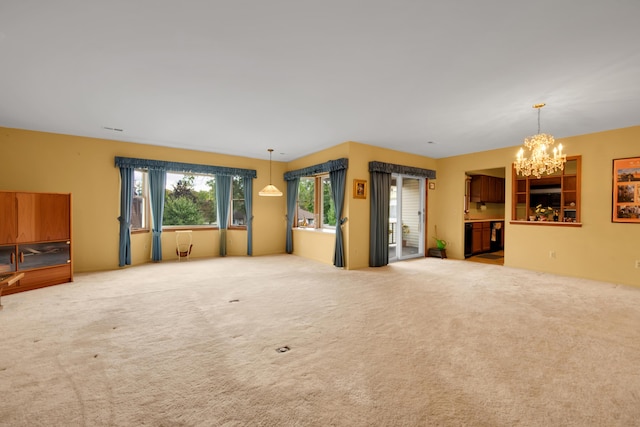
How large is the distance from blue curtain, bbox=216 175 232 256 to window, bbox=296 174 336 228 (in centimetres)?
185

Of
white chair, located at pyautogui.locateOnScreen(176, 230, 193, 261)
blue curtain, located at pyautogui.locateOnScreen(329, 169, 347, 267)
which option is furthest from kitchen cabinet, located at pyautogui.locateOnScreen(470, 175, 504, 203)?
white chair, located at pyautogui.locateOnScreen(176, 230, 193, 261)

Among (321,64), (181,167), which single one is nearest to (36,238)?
(181,167)

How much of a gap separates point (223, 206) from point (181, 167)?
1311mm

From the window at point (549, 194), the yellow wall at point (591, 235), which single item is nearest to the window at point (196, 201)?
the yellow wall at point (591, 235)

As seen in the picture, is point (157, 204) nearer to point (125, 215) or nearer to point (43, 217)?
point (125, 215)

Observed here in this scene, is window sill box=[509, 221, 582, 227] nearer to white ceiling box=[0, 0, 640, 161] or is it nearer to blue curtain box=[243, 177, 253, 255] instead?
white ceiling box=[0, 0, 640, 161]

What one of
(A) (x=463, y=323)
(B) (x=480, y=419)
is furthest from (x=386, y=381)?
(A) (x=463, y=323)

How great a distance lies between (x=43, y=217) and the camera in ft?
14.6

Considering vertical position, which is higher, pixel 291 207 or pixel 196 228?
pixel 291 207

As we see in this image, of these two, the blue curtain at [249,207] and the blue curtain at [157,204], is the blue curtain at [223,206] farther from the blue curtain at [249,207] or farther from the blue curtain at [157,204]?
the blue curtain at [157,204]

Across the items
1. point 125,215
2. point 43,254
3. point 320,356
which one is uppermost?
point 125,215

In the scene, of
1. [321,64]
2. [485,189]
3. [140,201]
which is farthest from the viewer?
[485,189]

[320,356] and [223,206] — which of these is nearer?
[320,356]

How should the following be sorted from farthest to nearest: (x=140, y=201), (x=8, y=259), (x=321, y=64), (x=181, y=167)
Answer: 1. (x=181, y=167)
2. (x=140, y=201)
3. (x=8, y=259)
4. (x=321, y=64)
